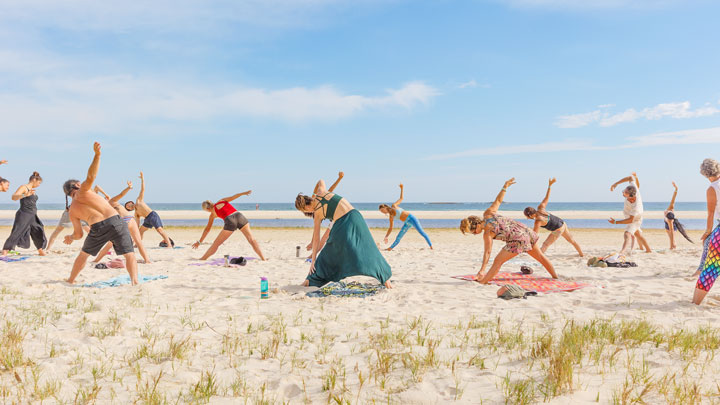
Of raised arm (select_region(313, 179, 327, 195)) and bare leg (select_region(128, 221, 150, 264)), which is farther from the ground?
raised arm (select_region(313, 179, 327, 195))

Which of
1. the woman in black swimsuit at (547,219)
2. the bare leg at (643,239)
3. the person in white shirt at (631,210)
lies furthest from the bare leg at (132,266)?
the bare leg at (643,239)

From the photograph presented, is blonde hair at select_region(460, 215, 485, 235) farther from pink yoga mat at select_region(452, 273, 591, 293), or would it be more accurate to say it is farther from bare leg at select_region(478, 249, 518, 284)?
pink yoga mat at select_region(452, 273, 591, 293)

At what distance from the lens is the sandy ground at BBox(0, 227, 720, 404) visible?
3145mm

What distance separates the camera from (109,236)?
720 centimetres

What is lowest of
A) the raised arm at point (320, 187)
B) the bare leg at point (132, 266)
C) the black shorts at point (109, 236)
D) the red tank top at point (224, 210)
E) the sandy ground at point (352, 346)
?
the sandy ground at point (352, 346)

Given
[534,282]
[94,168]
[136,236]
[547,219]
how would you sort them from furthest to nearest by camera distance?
[547,219]
[136,236]
[534,282]
[94,168]

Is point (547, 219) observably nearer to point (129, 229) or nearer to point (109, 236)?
point (109, 236)

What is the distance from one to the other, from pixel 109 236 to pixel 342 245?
406cm

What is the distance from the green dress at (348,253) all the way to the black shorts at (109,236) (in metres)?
3.39

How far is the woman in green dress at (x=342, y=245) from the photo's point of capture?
22.2 ft

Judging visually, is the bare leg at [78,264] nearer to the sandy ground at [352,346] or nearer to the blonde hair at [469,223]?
the sandy ground at [352,346]

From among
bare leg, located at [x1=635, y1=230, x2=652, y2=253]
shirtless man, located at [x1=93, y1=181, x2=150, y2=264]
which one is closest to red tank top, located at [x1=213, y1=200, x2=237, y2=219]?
shirtless man, located at [x1=93, y1=181, x2=150, y2=264]

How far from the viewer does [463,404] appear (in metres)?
2.98

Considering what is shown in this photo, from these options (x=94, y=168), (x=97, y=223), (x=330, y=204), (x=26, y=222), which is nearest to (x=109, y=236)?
(x=97, y=223)
